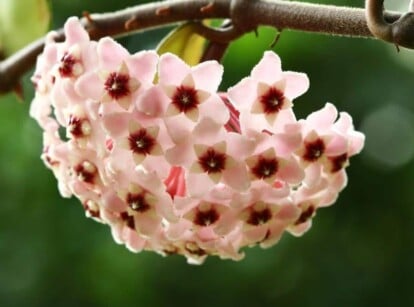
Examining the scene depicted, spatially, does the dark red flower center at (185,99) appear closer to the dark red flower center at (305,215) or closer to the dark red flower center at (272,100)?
the dark red flower center at (272,100)

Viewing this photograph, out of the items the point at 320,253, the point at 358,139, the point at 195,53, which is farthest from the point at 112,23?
the point at 320,253

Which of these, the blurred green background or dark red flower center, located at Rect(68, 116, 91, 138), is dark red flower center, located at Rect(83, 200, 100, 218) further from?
the blurred green background

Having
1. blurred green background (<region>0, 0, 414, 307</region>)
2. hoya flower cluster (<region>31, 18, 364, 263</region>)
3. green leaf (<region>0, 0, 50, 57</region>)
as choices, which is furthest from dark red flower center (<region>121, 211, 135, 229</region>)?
blurred green background (<region>0, 0, 414, 307</region>)

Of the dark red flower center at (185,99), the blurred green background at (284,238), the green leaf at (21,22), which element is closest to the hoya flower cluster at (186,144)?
the dark red flower center at (185,99)

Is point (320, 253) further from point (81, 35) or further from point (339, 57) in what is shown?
point (81, 35)

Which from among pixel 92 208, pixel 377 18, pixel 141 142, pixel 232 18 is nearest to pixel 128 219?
pixel 92 208

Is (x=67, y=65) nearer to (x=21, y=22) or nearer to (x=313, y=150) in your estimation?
(x=313, y=150)

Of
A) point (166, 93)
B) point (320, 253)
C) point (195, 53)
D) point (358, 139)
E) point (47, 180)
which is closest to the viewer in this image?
point (166, 93)
